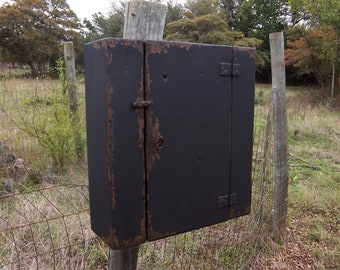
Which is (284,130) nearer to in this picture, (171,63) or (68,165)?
(171,63)

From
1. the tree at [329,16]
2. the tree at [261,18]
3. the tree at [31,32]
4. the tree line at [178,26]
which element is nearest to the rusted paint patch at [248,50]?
the tree at [329,16]

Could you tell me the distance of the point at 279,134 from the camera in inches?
106

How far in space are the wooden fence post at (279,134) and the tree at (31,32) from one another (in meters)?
22.4

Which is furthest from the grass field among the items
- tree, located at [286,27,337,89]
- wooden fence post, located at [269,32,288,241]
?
tree, located at [286,27,337,89]

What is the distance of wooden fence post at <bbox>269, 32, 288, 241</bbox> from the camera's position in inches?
102

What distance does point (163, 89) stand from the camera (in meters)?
1.17

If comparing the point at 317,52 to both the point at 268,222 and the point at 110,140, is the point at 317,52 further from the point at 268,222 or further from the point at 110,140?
the point at 110,140

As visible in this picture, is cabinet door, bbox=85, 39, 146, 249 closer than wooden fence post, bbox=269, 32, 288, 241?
Yes

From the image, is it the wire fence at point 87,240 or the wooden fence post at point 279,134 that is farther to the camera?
the wooden fence post at point 279,134

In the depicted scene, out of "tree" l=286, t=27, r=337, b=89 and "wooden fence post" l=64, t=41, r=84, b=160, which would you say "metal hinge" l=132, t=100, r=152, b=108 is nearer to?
"wooden fence post" l=64, t=41, r=84, b=160

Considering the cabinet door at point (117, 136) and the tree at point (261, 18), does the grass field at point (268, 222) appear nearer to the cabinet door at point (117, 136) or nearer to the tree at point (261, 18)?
the cabinet door at point (117, 136)

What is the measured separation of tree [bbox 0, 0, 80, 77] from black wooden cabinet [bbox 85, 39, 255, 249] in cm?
2331

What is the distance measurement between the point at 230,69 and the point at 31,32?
25.5 metres

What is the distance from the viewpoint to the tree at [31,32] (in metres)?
23.0
